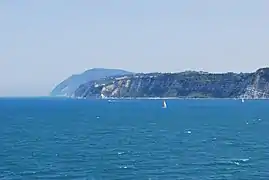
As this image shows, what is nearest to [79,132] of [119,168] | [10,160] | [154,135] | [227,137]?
[154,135]

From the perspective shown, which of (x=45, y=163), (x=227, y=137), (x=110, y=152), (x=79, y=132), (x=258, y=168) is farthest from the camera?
(x=79, y=132)

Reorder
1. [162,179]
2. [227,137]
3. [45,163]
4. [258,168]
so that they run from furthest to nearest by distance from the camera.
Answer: [227,137], [45,163], [258,168], [162,179]

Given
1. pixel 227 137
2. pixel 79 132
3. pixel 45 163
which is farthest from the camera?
pixel 79 132

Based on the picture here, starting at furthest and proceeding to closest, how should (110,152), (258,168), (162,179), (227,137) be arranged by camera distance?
(227,137) < (110,152) < (258,168) < (162,179)

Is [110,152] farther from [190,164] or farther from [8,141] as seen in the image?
[8,141]


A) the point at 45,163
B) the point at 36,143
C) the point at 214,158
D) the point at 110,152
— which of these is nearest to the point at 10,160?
the point at 45,163

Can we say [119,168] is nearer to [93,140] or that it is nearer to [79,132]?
[93,140]

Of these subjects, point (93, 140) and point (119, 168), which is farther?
point (93, 140)

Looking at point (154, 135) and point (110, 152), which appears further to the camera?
point (154, 135)
